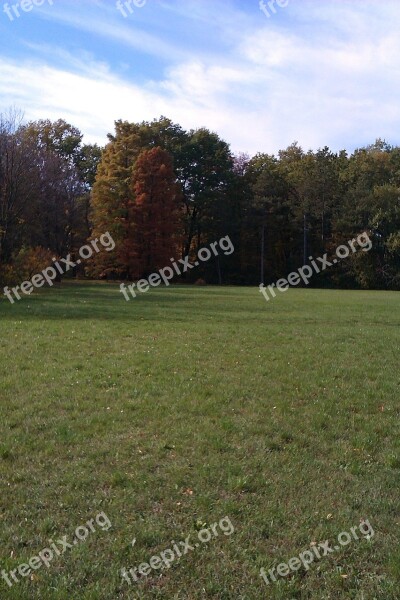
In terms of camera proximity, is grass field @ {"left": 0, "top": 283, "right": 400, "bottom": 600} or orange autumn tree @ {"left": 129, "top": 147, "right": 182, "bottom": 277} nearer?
grass field @ {"left": 0, "top": 283, "right": 400, "bottom": 600}

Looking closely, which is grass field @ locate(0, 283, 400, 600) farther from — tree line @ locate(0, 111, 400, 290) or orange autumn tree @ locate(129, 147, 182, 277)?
orange autumn tree @ locate(129, 147, 182, 277)

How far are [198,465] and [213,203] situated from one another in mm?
56164

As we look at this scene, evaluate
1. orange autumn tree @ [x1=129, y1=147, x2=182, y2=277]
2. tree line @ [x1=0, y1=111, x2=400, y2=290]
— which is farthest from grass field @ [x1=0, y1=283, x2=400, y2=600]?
orange autumn tree @ [x1=129, y1=147, x2=182, y2=277]

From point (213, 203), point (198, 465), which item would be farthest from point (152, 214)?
point (198, 465)

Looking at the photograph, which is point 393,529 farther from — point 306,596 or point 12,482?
point 12,482

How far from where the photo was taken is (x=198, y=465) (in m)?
5.74

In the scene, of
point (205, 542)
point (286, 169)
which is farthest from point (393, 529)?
point (286, 169)

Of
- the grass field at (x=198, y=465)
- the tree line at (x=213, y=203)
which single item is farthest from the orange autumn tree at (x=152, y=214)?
the grass field at (x=198, y=465)

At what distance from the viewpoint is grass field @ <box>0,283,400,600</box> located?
12.9 ft

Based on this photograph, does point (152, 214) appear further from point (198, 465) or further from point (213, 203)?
point (198, 465)

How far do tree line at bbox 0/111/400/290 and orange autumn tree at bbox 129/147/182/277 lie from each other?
9cm

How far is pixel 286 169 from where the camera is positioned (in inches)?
2530

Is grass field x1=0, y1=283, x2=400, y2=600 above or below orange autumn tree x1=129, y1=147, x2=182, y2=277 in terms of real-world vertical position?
below

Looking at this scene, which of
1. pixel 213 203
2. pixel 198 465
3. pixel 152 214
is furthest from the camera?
pixel 213 203
